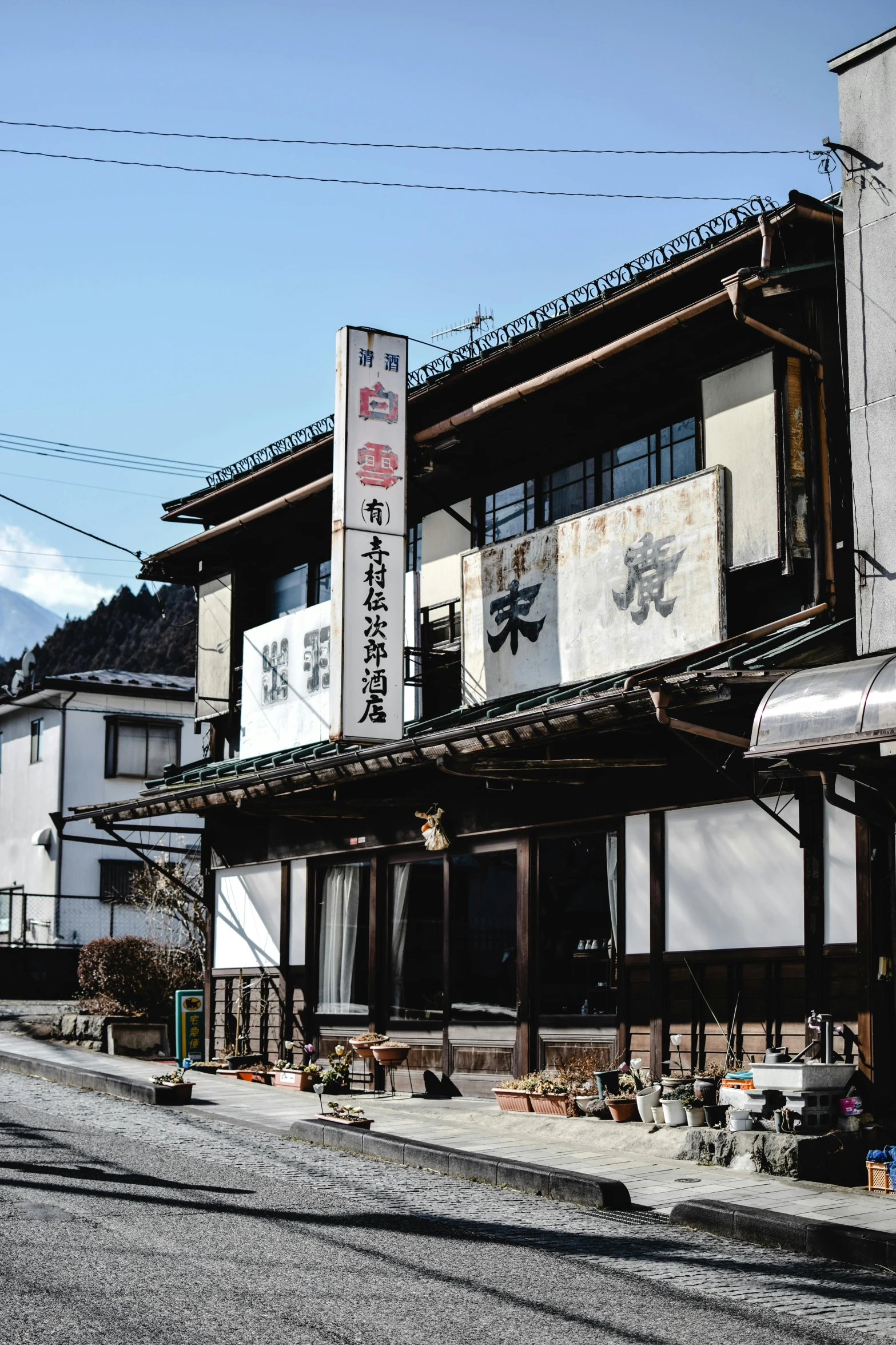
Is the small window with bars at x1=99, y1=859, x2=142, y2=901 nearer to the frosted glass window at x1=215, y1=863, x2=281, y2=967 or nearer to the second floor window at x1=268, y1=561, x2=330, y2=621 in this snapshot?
the frosted glass window at x1=215, y1=863, x2=281, y2=967

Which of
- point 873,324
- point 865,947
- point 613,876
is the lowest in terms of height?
point 865,947

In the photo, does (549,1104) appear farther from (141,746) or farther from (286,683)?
(141,746)

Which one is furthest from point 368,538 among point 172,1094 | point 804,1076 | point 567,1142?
point 804,1076

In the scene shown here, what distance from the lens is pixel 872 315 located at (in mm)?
12766

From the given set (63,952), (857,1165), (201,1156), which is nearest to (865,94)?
(857,1165)

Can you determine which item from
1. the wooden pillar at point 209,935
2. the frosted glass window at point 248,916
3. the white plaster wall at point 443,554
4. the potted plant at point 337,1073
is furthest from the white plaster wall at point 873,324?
the wooden pillar at point 209,935

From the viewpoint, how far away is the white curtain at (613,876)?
15.2 m

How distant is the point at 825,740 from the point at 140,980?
758 inches

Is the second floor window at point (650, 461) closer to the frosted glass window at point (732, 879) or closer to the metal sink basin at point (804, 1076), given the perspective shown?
the frosted glass window at point (732, 879)

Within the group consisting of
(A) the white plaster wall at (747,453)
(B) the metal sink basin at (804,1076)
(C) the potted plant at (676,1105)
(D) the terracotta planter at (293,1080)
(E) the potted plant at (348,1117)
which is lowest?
(D) the terracotta planter at (293,1080)

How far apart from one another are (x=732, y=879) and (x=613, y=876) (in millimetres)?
1846

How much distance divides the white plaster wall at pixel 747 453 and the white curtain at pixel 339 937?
27.1 feet

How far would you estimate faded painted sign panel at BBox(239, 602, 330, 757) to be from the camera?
20062mm

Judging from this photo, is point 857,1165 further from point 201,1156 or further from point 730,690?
point 201,1156
